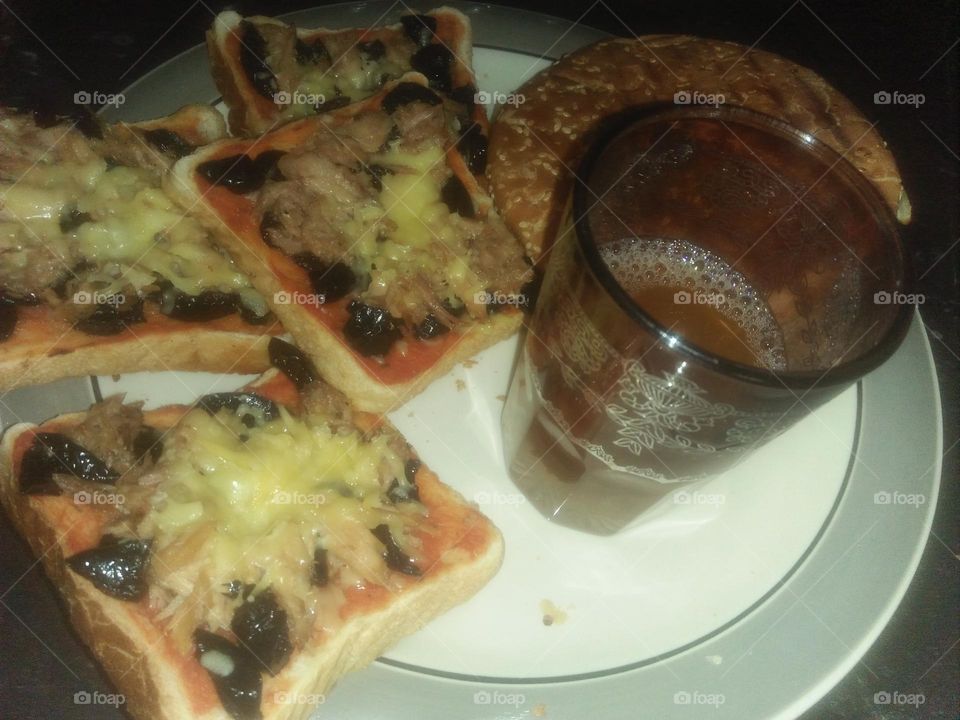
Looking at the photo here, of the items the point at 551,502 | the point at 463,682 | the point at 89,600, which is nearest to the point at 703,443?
the point at 551,502

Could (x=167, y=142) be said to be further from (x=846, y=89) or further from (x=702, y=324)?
(x=846, y=89)

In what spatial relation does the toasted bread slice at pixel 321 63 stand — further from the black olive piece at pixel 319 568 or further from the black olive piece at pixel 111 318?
the black olive piece at pixel 319 568

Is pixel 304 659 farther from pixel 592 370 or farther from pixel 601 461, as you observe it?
pixel 592 370

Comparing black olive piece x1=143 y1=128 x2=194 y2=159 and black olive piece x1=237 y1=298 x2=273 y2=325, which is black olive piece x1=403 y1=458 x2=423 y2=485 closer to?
black olive piece x1=237 y1=298 x2=273 y2=325

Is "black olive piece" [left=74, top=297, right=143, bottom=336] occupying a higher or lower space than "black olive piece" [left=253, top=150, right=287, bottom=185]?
lower

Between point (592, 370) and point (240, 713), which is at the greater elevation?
point (592, 370)

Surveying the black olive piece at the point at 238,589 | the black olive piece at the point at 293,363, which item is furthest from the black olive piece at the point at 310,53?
the black olive piece at the point at 238,589

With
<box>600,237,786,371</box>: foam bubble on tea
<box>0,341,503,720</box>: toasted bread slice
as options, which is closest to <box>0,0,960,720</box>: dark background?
<box>0,341,503,720</box>: toasted bread slice
